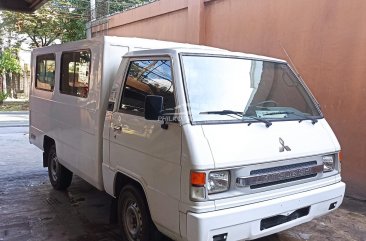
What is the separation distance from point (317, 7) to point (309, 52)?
0.72 m

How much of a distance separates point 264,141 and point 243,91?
0.60 metres

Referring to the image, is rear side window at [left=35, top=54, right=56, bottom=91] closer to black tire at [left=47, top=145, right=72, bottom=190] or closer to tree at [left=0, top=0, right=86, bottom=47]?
black tire at [left=47, top=145, right=72, bottom=190]

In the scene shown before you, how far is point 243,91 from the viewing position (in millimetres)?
3725

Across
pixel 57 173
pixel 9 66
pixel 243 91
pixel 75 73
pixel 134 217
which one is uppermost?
pixel 9 66

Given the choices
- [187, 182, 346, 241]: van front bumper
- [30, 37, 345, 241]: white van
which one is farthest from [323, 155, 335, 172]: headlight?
[187, 182, 346, 241]: van front bumper

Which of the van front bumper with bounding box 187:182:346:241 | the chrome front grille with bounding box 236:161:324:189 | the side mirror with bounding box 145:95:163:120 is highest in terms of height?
the side mirror with bounding box 145:95:163:120

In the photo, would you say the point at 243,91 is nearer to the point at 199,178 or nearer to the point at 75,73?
the point at 199,178

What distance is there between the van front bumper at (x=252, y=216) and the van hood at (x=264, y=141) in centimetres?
35

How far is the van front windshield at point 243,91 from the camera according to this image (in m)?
3.38

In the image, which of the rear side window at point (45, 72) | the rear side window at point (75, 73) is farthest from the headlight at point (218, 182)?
the rear side window at point (45, 72)

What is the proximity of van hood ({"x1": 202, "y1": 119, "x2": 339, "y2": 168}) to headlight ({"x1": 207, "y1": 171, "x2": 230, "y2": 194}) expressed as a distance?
85mm

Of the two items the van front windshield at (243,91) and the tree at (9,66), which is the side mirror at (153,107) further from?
the tree at (9,66)

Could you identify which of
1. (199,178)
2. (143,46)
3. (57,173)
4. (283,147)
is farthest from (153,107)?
(57,173)

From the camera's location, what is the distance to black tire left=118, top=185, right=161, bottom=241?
3.62 metres
